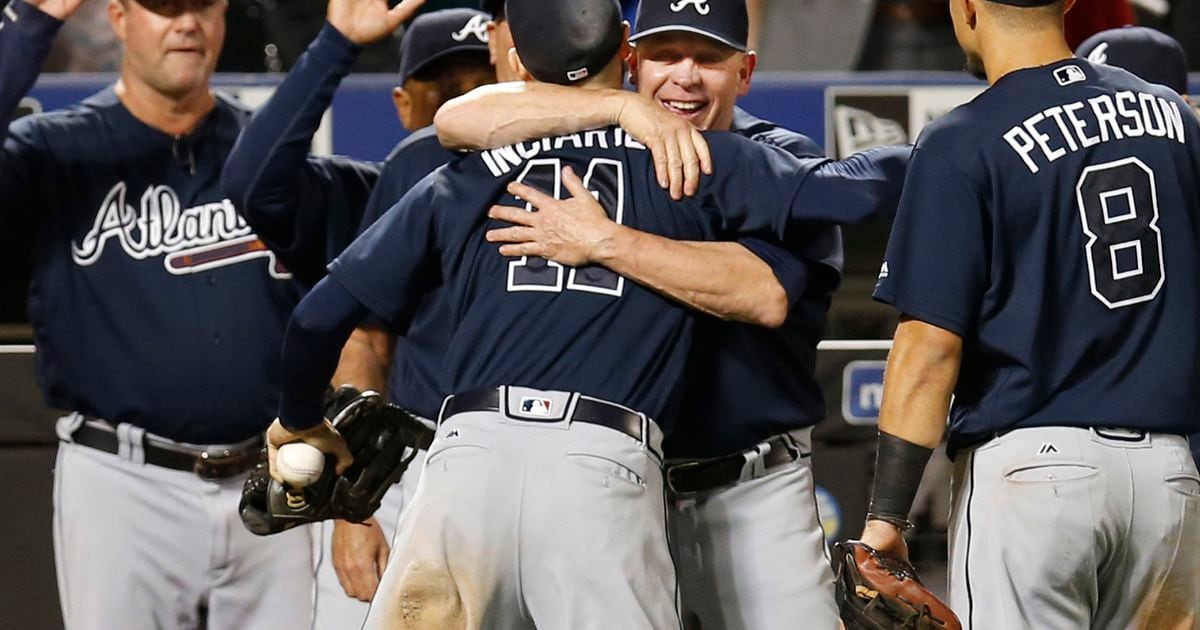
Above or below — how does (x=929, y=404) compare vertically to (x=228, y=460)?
above

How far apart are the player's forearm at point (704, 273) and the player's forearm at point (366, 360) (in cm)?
129

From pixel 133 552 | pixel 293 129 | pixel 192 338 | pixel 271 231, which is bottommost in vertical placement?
pixel 133 552

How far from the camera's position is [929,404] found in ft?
9.48

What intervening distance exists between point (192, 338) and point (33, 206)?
0.48 m

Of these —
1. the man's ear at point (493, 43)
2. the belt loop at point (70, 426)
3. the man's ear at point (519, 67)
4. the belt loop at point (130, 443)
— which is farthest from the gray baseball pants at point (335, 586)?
the man's ear at point (519, 67)

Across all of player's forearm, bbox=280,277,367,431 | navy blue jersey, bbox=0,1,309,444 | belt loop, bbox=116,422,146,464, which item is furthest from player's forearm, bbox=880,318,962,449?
belt loop, bbox=116,422,146,464

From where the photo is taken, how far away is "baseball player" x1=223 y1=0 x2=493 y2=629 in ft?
12.3

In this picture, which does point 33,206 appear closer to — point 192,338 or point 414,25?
point 192,338

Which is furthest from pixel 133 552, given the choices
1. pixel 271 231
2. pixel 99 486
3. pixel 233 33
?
pixel 233 33

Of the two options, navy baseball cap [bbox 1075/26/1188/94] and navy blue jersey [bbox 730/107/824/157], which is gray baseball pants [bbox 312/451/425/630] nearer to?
navy blue jersey [bbox 730/107/824/157]

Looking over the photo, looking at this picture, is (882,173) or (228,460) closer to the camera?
(882,173)

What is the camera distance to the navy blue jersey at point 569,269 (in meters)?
2.82

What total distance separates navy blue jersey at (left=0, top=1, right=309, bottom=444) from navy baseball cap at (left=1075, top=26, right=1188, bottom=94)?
82.8 inches

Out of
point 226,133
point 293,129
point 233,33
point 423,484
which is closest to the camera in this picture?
point 423,484
